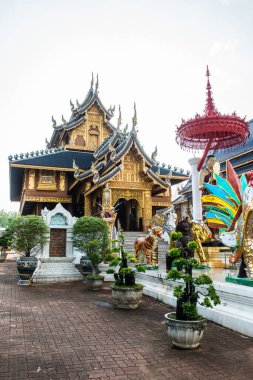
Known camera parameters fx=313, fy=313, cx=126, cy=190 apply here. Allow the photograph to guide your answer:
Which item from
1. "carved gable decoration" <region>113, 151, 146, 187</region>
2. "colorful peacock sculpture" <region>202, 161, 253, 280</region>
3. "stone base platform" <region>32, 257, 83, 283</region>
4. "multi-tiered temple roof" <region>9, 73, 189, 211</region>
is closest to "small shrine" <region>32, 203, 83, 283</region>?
"stone base platform" <region>32, 257, 83, 283</region>

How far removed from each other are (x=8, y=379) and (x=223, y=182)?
20.8ft

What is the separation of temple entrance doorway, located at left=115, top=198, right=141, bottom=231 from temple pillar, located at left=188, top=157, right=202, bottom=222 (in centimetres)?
972

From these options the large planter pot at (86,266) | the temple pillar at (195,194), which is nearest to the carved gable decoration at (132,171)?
the temple pillar at (195,194)

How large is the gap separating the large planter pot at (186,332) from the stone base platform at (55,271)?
347 inches

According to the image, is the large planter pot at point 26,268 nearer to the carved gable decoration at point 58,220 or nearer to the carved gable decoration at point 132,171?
the carved gable decoration at point 58,220

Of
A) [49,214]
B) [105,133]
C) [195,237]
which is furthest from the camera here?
[105,133]

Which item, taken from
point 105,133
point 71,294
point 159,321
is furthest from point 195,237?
point 105,133

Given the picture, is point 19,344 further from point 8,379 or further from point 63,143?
point 63,143

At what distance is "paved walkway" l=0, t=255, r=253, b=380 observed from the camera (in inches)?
160

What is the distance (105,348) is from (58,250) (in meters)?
10.1

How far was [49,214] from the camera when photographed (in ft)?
48.4

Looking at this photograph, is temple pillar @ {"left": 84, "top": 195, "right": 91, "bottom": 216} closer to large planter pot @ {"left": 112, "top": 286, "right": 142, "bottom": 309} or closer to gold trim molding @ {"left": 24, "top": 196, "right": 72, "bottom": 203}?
gold trim molding @ {"left": 24, "top": 196, "right": 72, "bottom": 203}

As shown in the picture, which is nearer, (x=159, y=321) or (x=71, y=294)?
(x=159, y=321)

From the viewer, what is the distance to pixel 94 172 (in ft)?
61.5
